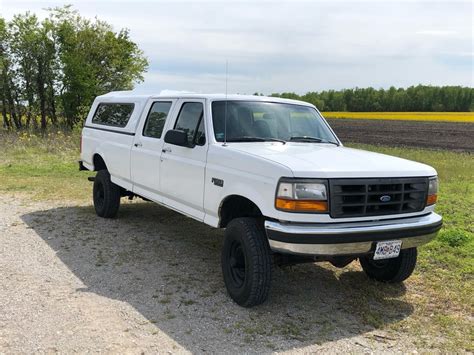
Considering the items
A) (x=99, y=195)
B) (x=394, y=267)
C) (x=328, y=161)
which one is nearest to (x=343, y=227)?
(x=328, y=161)

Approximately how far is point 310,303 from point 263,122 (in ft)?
6.55

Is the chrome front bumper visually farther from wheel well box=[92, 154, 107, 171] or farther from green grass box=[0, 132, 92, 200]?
green grass box=[0, 132, 92, 200]

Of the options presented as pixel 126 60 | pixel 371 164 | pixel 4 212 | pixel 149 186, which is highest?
pixel 126 60

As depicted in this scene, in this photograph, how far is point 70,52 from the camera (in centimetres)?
2455

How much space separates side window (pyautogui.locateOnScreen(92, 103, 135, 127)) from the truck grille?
392 centimetres

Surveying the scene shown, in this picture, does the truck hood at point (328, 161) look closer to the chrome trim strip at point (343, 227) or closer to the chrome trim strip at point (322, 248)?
the chrome trim strip at point (343, 227)

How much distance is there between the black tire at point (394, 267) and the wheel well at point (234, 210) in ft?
4.27

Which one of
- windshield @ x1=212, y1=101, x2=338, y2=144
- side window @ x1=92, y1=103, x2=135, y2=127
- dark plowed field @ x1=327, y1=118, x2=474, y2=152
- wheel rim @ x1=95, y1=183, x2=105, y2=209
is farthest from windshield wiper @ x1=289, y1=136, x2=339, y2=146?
dark plowed field @ x1=327, y1=118, x2=474, y2=152

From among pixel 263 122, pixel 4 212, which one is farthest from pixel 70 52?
pixel 263 122

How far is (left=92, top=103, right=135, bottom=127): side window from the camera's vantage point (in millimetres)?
7016

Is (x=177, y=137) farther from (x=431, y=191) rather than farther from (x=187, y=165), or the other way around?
(x=431, y=191)

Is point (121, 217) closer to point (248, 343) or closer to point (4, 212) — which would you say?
point (4, 212)

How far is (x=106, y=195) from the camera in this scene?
24.8ft

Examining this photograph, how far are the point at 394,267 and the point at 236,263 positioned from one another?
172cm
